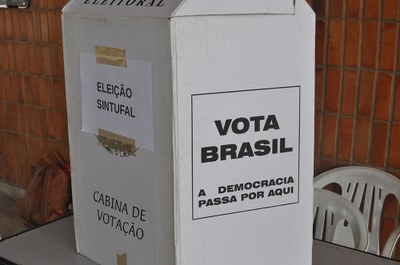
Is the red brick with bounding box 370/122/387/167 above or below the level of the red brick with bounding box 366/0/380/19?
below

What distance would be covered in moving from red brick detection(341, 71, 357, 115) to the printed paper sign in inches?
55.5

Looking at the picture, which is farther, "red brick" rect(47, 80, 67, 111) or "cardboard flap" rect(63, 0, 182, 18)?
"red brick" rect(47, 80, 67, 111)

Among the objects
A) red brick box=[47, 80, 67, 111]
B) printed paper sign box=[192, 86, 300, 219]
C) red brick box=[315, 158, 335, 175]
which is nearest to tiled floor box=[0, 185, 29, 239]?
red brick box=[47, 80, 67, 111]

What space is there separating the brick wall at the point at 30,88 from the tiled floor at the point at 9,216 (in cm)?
11

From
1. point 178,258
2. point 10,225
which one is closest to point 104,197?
point 178,258

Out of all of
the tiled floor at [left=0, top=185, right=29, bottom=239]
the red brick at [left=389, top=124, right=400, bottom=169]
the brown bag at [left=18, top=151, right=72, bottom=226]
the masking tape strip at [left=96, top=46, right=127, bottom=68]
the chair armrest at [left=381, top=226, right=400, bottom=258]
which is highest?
the masking tape strip at [left=96, top=46, right=127, bottom=68]

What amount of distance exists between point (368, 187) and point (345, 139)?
22 cm

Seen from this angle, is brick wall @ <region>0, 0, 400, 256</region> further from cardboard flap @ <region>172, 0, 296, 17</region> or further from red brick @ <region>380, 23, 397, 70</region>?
cardboard flap @ <region>172, 0, 296, 17</region>

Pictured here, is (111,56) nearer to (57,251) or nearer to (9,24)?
(57,251)

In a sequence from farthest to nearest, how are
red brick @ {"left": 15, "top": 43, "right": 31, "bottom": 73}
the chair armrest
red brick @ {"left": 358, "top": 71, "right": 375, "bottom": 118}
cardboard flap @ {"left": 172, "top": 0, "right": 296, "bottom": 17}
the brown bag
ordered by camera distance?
red brick @ {"left": 15, "top": 43, "right": 31, "bottom": 73}, the brown bag, red brick @ {"left": 358, "top": 71, "right": 375, "bottom": 118}, the chair armrest, cardboard flap @ {"left": 172, "top": 0, "right": 296, "bottom": 17}

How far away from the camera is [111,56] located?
40.2 inches

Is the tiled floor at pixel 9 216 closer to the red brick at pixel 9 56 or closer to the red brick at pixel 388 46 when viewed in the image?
the red brick at pixel 9 56

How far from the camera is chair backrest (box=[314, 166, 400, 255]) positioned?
89.0 inches

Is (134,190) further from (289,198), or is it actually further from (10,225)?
(10,225)
